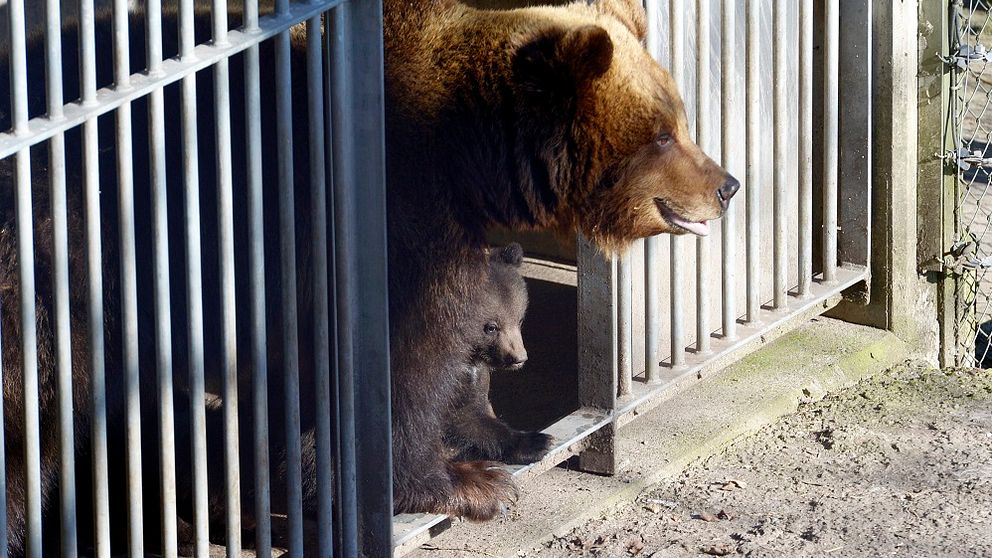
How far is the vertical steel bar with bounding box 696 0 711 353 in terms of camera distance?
5016mm

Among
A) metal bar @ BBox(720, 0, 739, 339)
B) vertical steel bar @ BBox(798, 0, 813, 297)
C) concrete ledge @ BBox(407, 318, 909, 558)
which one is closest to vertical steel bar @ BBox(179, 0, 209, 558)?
concrete ledge @ BBox(407, 318, 909, 558)

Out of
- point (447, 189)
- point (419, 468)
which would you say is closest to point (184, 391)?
point (419, 468)

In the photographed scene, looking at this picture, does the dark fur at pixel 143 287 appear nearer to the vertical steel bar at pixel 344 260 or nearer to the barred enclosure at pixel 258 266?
the barred enclosure at pixel 258 266

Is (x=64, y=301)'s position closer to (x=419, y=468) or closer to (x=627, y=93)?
(x=419, y=468)

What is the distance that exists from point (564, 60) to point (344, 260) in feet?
3.73

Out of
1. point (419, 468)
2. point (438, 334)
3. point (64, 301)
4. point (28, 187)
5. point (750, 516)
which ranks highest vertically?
point (28, 187)

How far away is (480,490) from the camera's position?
4.36 meters

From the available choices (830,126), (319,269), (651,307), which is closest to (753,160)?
(830,126)

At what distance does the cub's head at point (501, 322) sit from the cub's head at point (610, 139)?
678 millimetres

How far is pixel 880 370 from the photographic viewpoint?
6.41m

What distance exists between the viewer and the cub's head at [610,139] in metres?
4.20

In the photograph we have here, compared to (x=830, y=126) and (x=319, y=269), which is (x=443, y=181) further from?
(x=830, y=126)

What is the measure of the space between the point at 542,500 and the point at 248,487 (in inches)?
40.8

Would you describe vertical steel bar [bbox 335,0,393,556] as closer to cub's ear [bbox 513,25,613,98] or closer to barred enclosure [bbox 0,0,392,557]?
barred enclosure [bbox 0,0,392,557]
